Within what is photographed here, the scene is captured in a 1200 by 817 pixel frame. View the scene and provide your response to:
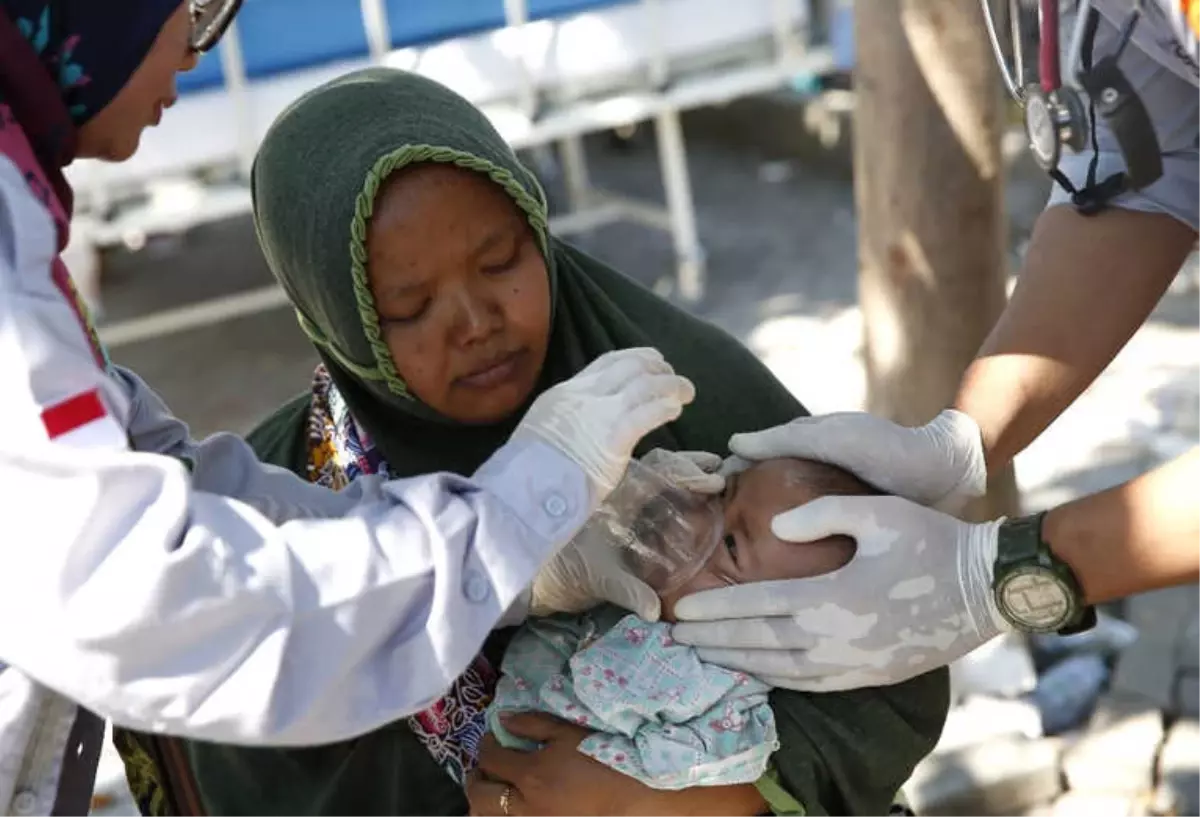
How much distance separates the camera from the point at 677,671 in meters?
1.68

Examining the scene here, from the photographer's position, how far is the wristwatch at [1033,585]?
1.63 meters

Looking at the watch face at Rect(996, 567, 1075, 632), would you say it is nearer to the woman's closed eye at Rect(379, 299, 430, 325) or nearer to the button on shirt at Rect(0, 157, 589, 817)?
Answer: the button on shirt at Rect(0, 157, 589, 817)

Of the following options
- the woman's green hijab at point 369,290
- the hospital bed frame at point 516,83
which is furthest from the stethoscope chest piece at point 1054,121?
the hospital bed frame at point 516,83

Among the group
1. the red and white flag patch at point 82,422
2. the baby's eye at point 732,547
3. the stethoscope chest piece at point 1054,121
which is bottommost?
the baby's eye at point 732,547

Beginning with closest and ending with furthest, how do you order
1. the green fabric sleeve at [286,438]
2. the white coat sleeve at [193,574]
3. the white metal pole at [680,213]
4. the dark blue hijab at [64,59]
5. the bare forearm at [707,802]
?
the white coat sleeve at [193,574] → the dark blue hijab at [64,59] → the bare forearm at [707,802] → the green fabric sleeve at [286,438] → the white metal pole at [680,213]

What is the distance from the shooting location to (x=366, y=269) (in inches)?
72.6

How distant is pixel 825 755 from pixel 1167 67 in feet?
3.19

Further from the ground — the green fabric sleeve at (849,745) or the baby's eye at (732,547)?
the baby's eye at (732,547)

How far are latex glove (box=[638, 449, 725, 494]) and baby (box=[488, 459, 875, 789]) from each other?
0.07ft

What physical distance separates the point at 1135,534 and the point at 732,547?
1.52 feet

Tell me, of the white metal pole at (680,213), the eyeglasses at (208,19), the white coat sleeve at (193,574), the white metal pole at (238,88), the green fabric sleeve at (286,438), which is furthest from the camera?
the white metal pole at (680,213)

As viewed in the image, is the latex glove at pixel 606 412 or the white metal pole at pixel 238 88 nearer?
the latex glove at pixel 606 412

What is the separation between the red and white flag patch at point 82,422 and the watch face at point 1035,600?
0.98m

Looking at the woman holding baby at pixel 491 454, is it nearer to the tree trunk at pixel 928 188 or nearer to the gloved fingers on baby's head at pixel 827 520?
the gloved fingers on baby's head at pixel 827 520
